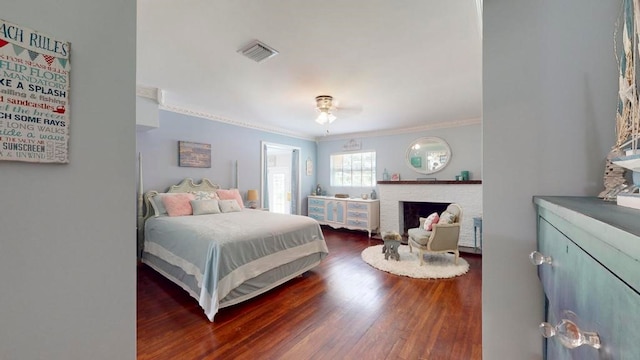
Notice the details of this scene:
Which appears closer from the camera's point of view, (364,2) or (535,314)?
(535,314)

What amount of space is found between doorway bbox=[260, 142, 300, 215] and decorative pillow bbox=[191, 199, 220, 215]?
2.10 meters

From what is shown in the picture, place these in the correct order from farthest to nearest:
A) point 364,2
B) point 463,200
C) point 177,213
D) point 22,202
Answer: point 463,200 < point 177,213 < point 364,2 < point 22,202

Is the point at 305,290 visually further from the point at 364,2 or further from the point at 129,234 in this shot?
the point at 364,2

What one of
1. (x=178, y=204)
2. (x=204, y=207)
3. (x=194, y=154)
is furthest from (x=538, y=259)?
(x=194, y=154)

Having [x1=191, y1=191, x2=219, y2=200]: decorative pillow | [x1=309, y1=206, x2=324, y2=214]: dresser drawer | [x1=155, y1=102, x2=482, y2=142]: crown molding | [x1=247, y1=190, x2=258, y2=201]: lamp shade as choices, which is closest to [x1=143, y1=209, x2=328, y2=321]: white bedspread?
[x1=191, y1=191, x2=219, y2=200]: decorative pillow

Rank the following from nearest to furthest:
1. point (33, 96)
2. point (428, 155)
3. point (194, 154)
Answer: point (33, 96), point (194, 154), point (428, 155)

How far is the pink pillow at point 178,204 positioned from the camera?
348 cm

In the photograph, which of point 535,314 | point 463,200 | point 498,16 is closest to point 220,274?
point 535,314

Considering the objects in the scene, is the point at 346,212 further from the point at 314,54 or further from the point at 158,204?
the point at 314,54

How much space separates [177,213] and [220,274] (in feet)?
5.81

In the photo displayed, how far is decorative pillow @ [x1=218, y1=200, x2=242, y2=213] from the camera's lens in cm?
390

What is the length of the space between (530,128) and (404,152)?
4447mm

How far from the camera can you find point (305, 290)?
2764mm

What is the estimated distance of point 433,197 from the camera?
470 centimetres
